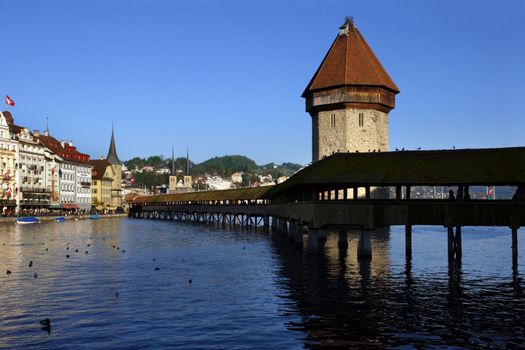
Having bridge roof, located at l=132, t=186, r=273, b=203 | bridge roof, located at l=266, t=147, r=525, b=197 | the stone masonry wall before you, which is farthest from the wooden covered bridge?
bridge roof, located at l=132, t=186, r=273, b=203

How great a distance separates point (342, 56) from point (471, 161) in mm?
46245

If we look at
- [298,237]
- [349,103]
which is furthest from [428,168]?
[349,103]

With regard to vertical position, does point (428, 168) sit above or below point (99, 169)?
below

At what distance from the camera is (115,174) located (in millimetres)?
175125

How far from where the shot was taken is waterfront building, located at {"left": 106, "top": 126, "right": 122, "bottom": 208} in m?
172

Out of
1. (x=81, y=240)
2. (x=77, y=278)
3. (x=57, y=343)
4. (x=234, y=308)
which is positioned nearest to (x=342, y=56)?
(x=81, y=240)

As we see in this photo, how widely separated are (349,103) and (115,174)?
374 feet

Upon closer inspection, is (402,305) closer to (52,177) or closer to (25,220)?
(25,220)

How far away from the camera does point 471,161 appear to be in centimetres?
3222

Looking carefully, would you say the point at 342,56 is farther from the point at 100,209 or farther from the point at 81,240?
the point at 100,209

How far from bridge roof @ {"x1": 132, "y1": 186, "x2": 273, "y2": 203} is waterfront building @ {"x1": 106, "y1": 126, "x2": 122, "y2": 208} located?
2785 cm

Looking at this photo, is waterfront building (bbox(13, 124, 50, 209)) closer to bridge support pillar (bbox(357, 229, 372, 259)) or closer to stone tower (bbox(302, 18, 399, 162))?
stone tower (bbox(302, 18, 399, 162))

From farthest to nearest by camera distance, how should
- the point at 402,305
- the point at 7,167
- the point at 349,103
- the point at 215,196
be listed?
the point at 7,167 → the point at 215,196 → the point at 349,103 → the point at 402,305

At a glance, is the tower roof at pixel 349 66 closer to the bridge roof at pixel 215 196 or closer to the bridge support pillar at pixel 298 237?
the bridge roof at pixel 215 196
